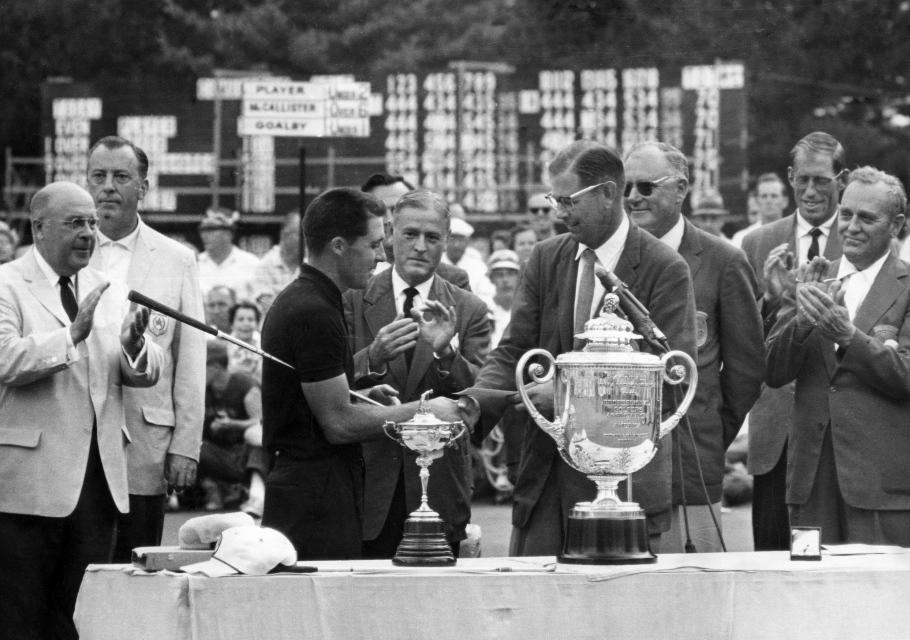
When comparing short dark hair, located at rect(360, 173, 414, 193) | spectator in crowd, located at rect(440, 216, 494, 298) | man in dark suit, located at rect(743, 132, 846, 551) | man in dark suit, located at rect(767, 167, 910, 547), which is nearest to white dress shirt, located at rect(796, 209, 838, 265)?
man in dark suit, located at rect(743, 132, 846, 551)

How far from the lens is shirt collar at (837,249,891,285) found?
635 centimetres

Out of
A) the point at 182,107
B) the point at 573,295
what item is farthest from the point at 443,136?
the point at 573,295

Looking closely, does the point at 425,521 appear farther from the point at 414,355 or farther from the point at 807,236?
the point at 807,236

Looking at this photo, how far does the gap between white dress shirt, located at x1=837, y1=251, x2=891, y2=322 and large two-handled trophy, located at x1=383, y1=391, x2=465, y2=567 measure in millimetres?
2248

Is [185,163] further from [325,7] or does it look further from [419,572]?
[419,572]

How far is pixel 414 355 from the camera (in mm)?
6535

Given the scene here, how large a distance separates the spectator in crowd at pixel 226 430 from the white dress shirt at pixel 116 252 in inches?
193

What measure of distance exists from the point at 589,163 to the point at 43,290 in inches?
84.3

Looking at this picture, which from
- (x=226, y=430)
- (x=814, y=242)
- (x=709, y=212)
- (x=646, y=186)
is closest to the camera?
(x=646, y=186)

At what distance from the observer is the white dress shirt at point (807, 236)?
7449 mm

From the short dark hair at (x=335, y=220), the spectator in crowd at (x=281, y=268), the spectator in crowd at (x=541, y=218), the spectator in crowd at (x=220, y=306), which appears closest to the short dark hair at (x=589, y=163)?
Answer: the short dark hair at (x=335, y=220)

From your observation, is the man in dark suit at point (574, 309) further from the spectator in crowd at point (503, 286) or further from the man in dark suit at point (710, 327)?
the spectator in crowd at point (503, 286)

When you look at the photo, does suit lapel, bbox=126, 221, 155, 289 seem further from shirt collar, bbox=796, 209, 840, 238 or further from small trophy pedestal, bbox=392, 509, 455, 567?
shirt collar, bbox=796, 209, 840, 238

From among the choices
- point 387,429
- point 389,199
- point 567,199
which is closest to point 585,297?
point 567,199
